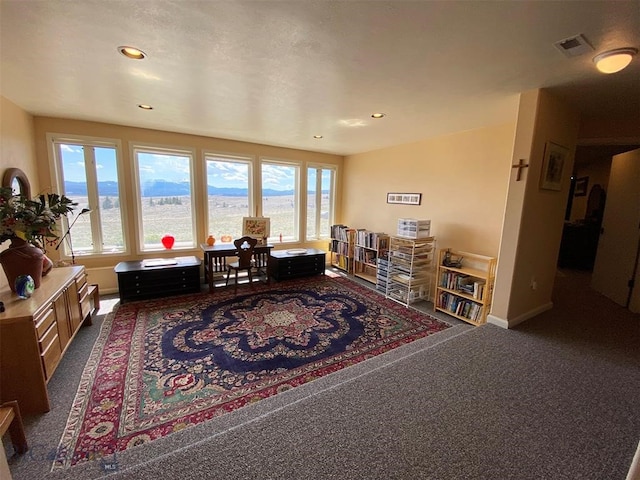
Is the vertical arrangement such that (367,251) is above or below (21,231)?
below

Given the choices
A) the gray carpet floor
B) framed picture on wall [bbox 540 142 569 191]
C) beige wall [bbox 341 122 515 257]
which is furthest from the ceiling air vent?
the gray carpet floor

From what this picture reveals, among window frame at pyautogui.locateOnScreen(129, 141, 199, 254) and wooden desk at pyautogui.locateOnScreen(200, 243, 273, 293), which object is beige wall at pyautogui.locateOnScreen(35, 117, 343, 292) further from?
wooden desk at pyautogui.locateOnScreen(200, 243, 273, 293)

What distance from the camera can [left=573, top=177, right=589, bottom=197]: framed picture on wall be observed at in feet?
19.6

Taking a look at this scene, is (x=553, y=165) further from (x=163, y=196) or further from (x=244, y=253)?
(x=163, y=196)

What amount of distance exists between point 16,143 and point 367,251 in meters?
4.83

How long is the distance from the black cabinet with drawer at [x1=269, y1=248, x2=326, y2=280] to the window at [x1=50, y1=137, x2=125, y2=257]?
2.39 m

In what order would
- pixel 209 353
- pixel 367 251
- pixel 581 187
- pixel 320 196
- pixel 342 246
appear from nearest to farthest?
pixel 209 353 → pixel 367 251 → pixel 342 246 → pixel 320 196 → pixel 581 187

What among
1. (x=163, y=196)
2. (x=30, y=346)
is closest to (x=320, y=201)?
(x=163, y=196)

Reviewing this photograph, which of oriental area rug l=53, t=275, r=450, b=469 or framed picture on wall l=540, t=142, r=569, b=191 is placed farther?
framed picture on wall l=540, t=142, r=569, b=191

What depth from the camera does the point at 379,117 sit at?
10.1ft

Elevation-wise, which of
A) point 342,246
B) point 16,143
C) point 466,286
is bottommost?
point 466,286

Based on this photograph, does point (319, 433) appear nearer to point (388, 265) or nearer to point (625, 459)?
point (625, 459)

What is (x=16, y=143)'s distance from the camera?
114 inches

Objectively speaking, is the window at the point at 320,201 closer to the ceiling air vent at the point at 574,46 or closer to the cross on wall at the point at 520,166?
the cross on wall at the point at 520,166
